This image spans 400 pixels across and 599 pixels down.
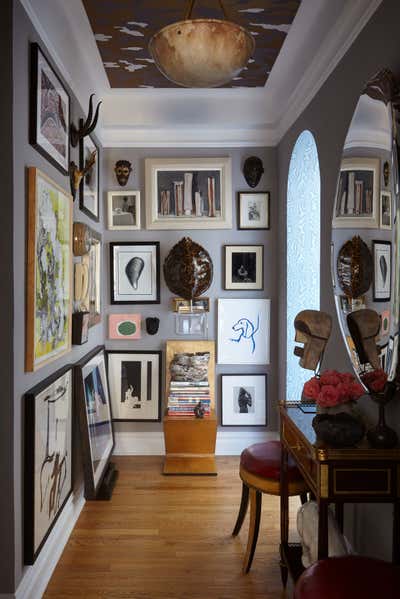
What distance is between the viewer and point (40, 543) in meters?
2.14

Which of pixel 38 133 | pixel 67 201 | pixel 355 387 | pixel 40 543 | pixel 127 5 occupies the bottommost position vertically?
pixel 40 543

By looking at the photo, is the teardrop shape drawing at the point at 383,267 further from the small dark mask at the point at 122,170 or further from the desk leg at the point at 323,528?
the small dark mask at the point at 122,170

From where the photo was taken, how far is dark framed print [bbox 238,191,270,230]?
3916 millimetres

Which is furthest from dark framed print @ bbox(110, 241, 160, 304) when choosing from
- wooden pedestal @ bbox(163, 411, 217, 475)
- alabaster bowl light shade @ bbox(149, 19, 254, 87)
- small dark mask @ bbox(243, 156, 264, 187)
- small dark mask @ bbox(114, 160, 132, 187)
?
alabaster bowl light shade @ bbox(149, 19, 254, 87)

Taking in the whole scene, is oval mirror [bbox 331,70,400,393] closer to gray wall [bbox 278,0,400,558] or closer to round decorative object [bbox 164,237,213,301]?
gray wall [bbox 278,0,400,558]

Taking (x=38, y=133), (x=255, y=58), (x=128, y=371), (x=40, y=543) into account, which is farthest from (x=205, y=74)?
(x=128, y=371)

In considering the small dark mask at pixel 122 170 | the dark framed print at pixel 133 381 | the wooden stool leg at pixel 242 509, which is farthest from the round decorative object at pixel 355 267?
the small dark mask at pixel 122 170

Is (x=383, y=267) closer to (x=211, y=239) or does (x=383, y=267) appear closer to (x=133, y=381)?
(x=211, y=239)

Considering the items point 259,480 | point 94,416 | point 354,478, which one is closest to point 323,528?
point 354,478

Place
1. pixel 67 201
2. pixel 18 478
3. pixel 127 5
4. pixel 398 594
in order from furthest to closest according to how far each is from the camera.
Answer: pixel 67 201 → pixel 127 5 → pixel 18 478 → pixel 398 594

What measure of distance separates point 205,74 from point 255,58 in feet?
4.61

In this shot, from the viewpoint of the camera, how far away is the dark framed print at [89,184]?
308 cm

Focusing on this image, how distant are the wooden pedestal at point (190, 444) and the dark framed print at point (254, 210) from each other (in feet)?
5.29

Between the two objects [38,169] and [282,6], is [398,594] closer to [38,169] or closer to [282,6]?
[38,169]
